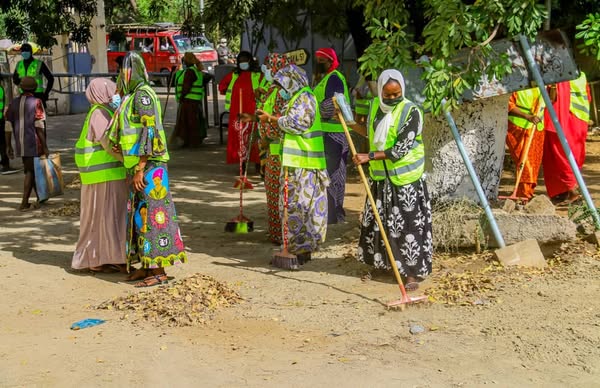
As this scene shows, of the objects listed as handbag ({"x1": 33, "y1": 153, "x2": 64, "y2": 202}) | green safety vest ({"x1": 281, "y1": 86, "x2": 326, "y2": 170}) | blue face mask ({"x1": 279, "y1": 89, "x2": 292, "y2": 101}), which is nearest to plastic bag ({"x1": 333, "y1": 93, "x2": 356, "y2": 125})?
green safety vest ({"x1": 281, "y1": 86, "x2": 326, "y2": 170})

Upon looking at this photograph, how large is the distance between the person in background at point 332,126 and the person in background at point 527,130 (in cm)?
185

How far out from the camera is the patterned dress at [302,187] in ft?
25.8

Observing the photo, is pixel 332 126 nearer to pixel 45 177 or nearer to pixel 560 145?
pixel 560 145

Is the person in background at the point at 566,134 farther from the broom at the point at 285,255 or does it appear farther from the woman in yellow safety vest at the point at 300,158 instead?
the broom at the point at 285,255

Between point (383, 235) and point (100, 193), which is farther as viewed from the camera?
point (100, 193)

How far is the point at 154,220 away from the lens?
7473mm

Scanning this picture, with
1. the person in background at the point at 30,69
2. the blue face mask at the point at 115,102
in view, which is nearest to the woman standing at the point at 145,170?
the blue face mask at the point at 115,102

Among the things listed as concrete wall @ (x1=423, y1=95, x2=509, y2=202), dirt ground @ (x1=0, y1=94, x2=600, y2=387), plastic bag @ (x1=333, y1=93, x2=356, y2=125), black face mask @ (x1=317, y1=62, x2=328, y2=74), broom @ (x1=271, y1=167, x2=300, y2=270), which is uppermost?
black face mask @ (x1=317, y1=62, x2=328, y2=74)

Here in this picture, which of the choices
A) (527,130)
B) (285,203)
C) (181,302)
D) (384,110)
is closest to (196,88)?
(527,130)

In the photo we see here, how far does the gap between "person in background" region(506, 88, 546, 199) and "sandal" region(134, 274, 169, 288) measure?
4.33 metres

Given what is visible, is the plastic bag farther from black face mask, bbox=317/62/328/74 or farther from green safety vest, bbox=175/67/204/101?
green safety vest, bbox=175/67/204/101

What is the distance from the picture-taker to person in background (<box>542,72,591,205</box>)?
403 inches

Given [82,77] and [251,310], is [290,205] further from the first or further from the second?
→ [82,77]

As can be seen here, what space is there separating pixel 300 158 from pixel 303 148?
0.28ft
